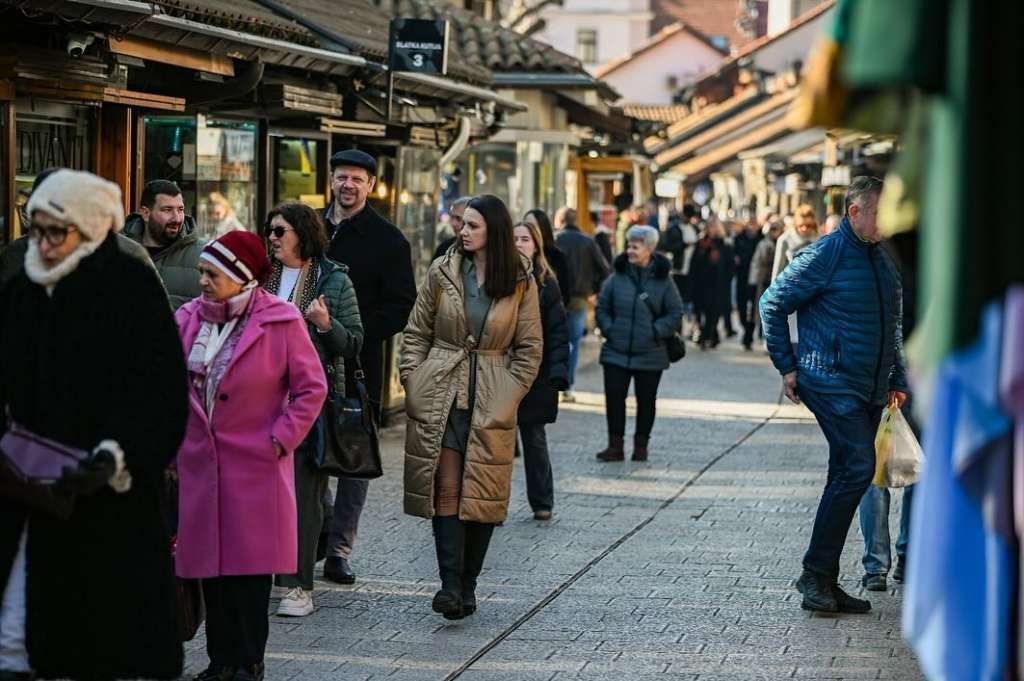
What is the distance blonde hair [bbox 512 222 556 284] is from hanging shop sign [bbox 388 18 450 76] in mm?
1342

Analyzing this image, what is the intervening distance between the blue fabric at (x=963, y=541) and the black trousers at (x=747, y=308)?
78.4 ft

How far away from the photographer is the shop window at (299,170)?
14398 millimetres

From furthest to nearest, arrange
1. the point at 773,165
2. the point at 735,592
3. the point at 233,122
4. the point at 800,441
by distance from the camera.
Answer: the point at 773,165 → the point at 800,441 → the point at 233,122 → the point at 735,592

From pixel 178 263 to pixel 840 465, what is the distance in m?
3.11

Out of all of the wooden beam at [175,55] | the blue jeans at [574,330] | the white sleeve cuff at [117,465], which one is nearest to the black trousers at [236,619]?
the white sleeve cuff at [117,465]

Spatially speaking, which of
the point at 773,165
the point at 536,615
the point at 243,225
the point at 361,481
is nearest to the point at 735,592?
the point at 536,615

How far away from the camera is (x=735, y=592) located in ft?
30.5

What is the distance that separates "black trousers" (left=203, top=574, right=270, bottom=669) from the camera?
6977 millimetres

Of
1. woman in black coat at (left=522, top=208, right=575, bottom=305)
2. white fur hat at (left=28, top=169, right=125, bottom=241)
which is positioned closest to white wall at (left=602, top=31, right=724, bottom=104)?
woman in black coat at (left=522, top=208, right=575, bottom=305)

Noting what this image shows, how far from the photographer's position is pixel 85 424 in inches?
215

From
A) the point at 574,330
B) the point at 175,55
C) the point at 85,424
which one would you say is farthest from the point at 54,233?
the point at 574,330

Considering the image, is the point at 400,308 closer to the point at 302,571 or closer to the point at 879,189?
the point at 302,571

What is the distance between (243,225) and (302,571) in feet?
17.7

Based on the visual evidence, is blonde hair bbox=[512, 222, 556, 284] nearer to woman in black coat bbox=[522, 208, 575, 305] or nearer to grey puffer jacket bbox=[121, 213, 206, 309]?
woman in black coat bbox=[522, 208, 575, 305]
